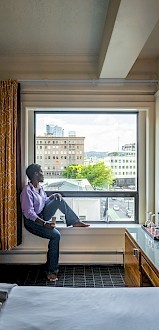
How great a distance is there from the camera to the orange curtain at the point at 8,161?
3371 millimetres

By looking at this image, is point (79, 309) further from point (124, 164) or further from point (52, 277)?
point (124, 164)

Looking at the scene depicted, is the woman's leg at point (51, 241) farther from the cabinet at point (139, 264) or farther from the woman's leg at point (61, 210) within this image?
the cabinet at point (139, 264)

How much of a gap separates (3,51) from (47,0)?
1.27 meters

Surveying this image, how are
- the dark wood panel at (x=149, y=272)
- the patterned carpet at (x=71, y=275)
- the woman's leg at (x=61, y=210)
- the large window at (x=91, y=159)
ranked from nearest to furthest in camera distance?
the dark wood panel at (x=149, y=272) < the patterned carpet at (x=71, y=275) < the woman's leg at (x=61, y=210) < the large window at (x=91, y=159)

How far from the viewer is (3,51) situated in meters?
3.33

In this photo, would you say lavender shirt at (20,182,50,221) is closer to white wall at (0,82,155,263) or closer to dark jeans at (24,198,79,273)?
dark jeans at (24,198,79,273)

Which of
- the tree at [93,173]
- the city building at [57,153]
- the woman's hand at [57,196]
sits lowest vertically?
the woman's hand at [57,196]

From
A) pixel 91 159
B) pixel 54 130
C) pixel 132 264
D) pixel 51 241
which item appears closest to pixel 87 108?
pixel 54 130

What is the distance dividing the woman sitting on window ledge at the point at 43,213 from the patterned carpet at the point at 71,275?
0.48 feet

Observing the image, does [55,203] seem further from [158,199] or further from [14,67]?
[14,67]

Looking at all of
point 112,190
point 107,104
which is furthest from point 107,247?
point 107,104

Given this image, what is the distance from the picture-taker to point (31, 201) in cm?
328

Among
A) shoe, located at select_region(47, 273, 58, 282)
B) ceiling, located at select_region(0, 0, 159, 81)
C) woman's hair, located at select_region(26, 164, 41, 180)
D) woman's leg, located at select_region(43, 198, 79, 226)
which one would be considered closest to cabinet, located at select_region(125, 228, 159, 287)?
shoe, located at select_region(47, 273, 58, 282)

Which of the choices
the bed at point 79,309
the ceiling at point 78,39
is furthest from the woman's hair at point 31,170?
the bed at point 79,309
